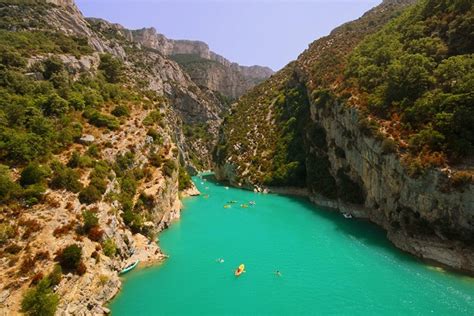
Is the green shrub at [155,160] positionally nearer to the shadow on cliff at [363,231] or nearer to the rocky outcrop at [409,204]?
the shadow on cliff at [363,231]

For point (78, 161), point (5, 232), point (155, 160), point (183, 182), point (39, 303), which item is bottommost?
point (183, 182)

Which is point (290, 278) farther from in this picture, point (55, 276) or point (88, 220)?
point (55, 276)

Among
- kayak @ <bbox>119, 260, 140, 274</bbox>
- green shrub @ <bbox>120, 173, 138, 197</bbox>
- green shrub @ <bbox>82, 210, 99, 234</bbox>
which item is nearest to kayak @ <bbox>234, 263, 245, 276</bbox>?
kayak @ <bbox>119, 260, 140, 274</bbox>

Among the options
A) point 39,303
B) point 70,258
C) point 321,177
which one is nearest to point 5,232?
point 70,258

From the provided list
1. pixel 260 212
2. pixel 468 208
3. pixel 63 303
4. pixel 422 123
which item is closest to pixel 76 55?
pixel 260 212

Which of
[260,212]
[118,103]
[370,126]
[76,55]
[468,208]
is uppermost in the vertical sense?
[76,55]

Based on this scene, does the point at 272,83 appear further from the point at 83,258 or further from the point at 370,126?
the point at 83,258
